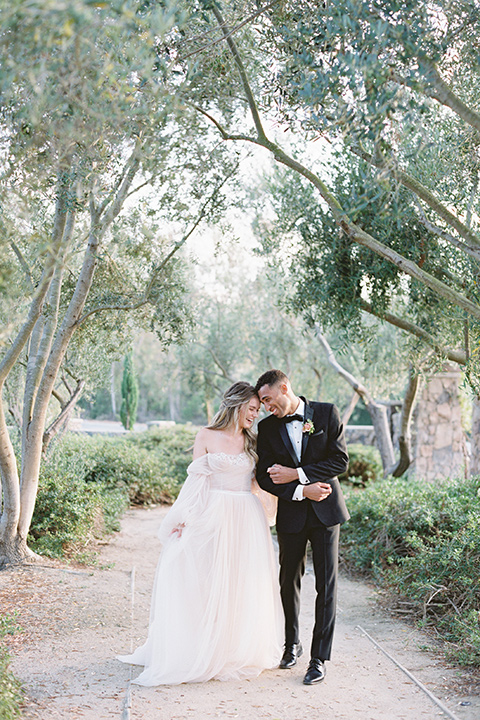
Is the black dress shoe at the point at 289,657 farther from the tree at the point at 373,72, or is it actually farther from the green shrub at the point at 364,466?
the green shrub at the point at 364,466

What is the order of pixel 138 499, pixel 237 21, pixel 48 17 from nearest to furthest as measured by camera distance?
pixel 48 17
pixel 237 21
pixel 138 499

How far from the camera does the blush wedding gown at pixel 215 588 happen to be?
4.78m

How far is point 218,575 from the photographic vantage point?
16.1ft

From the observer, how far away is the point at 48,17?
2.63 metres

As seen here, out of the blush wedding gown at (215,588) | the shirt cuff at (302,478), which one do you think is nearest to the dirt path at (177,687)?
the blush wedding gown at (215,588)

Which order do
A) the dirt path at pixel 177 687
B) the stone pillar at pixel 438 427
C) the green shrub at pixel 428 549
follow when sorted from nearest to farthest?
the dirt path at pixel 177 687 → the green shrub at pixel 428 549 → the stone pillar at pixel 438 427

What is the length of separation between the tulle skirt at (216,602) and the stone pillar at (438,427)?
10118mm

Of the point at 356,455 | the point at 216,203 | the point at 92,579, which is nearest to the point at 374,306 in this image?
the point at 216,203

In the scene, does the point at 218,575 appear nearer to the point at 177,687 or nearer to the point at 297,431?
the point at 177,687

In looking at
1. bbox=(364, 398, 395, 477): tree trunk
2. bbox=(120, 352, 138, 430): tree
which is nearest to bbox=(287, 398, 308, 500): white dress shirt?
bbox=(364, 398, 395, 477): tree trunk

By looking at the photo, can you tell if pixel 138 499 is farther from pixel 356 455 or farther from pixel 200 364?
pixel 200 364

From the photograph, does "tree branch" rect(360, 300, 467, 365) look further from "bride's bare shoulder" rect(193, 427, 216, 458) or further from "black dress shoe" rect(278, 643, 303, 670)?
"black dress shoe" rect(278, 643, 303, 670)

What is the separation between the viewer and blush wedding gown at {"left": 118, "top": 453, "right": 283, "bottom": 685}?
4781mm

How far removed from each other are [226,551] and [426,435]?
10.5 m
